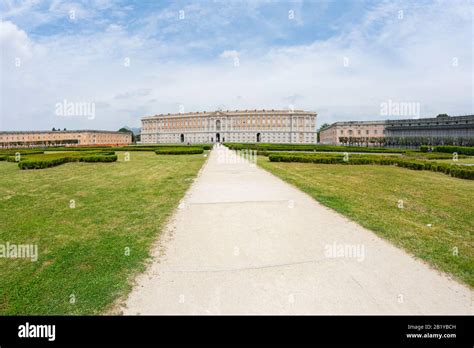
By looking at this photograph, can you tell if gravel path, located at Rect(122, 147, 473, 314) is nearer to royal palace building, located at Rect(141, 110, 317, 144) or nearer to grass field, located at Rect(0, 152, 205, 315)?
grass field, located at Rect(0, 152, 205, 315)

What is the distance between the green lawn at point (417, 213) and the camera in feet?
13.3

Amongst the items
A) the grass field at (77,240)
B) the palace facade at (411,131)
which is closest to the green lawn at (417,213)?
the grass field at (77,240)

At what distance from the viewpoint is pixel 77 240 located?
184 inches

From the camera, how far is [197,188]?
938 cm

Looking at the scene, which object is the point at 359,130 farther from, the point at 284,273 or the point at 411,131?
the point at 284,273

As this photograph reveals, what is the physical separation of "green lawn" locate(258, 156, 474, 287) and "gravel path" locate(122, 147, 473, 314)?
1.35ft

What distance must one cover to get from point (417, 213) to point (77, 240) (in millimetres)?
7607

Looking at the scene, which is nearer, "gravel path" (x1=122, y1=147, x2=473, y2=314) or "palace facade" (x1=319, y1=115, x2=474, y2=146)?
"gravel path" (x1=122, y1=147, x2=473, y2=314)

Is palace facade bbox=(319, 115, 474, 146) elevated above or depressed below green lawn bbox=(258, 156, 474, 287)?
above

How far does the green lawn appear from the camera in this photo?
406 cm

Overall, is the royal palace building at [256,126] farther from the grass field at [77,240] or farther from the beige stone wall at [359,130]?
the grass field at [77,240]

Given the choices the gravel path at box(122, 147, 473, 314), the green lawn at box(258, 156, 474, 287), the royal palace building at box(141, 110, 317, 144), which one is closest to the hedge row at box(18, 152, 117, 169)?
the gravel path at box(122, 147, 473, 314)

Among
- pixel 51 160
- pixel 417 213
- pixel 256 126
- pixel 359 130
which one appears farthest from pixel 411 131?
pixel 51 160

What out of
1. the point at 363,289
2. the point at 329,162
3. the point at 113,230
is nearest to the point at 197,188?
the point at 113,230
